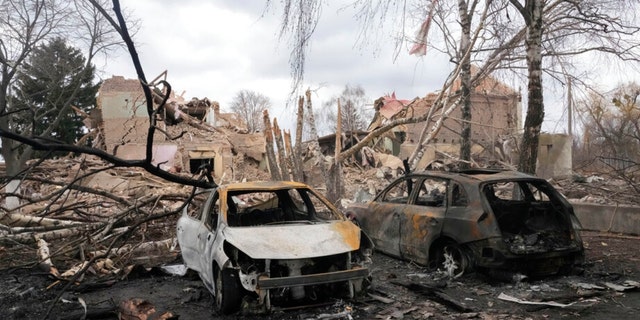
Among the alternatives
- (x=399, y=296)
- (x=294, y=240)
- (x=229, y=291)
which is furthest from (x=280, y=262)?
(x=399, y=296)

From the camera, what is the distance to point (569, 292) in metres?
6.22

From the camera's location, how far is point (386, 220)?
8.24 m

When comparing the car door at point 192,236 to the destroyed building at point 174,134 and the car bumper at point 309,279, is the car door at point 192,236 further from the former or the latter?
the destroyed building at point 174,134

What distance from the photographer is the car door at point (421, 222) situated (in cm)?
720

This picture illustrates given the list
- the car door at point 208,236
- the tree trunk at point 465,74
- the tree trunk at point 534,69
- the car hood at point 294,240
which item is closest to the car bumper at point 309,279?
the car hood at point 294,240

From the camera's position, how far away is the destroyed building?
22172mm

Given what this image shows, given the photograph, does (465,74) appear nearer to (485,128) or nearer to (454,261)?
(454,261)

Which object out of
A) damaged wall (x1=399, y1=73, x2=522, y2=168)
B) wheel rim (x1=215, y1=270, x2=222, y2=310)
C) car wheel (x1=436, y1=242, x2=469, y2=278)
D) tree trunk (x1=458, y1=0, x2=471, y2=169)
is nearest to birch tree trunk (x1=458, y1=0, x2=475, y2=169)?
tree trunk (x1=458, y1=0, x2=471, y2=169)

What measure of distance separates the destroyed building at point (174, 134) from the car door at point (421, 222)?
Result: 43.6 ft

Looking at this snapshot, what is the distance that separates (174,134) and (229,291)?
1971cm

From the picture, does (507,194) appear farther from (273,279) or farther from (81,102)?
(81,102)

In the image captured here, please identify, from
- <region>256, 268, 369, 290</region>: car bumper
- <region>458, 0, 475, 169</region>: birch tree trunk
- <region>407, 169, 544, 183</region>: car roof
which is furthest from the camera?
<region>458, 0, 475, 169</region>: birch tree trunk

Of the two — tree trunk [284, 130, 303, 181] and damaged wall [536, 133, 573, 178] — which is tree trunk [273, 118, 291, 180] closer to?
tree trunk [284, 130, 303, 181]

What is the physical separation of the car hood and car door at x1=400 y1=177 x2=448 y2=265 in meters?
1.71
